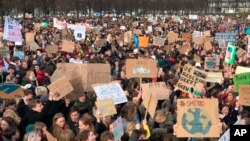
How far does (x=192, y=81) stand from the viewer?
34.0 ft

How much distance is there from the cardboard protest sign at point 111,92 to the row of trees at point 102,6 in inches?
1568

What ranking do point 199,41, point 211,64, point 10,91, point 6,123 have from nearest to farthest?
point 6,123 < point 10,91 < point 211,64 < point 199,41

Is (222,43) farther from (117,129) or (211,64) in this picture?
(117,129)

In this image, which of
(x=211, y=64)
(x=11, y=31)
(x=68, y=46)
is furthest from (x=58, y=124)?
(x=11, y=31)

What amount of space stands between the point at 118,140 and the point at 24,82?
5.08 metres

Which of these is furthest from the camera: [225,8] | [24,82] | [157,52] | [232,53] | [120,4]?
[225,8]

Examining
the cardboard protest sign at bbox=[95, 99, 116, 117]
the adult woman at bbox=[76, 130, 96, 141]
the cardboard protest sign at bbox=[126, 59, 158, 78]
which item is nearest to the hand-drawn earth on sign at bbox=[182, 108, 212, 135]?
the adult woman at bbox=[76, 130, 96, 141]

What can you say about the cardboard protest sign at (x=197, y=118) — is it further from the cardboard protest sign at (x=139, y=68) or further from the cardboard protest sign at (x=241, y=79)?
the cardboard protest sign at (x=139, y=68)

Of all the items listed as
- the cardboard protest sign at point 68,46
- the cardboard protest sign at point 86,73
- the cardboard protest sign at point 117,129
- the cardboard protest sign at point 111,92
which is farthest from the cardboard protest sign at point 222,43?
the cardboard protest sign at point 117,129

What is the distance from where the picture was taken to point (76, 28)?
2123 cm

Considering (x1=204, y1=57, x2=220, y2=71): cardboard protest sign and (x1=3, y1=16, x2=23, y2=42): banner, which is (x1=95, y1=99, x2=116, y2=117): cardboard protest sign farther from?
(x1=3, y1=16, x2=23, y2=42): banner

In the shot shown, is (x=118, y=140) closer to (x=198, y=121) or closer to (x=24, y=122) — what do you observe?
(x=198, y=121)

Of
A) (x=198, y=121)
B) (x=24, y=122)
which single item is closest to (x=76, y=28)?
Answer: (x=24, y=122)

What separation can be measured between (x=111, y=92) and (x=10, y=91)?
170 cm
